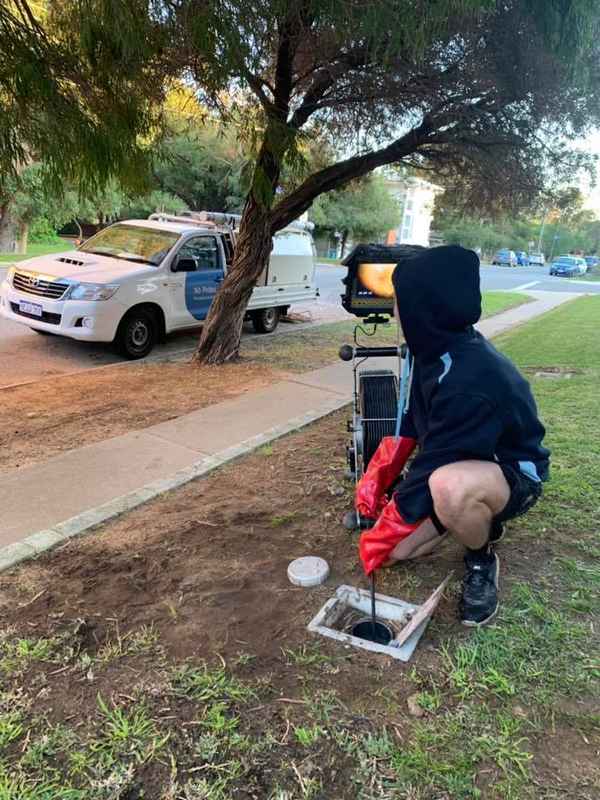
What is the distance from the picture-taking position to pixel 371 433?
12.8 feet

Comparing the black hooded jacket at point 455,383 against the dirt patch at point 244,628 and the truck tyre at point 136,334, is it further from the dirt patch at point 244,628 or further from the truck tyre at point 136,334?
the truck tyre at point 136,334

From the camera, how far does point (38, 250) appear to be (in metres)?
27.9

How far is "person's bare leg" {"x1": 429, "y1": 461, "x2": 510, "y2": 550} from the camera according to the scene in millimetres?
2469

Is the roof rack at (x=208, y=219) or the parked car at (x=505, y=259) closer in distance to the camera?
the roof rack at (x=208, y=219)

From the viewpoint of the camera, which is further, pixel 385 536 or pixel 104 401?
pixel 104 401

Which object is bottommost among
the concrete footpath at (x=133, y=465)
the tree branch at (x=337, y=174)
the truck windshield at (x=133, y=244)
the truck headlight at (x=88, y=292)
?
the concrete footpath at (x=133, y=465)

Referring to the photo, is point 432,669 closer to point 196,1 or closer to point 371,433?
point 371,433

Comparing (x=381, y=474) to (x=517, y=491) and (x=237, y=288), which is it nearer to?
(x=517, y=491)

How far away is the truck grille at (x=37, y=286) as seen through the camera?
25.8 ft

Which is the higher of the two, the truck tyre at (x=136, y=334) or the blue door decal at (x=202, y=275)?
the blue door decal at (x=202, y=275)

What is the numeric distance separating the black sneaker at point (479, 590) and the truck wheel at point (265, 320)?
8.90 m

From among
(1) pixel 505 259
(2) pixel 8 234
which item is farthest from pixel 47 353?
(1) pixel 505 259

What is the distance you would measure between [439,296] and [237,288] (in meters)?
5.82

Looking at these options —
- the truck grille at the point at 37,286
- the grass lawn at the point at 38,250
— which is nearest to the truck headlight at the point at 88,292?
the truck grille at the point at 37,286
